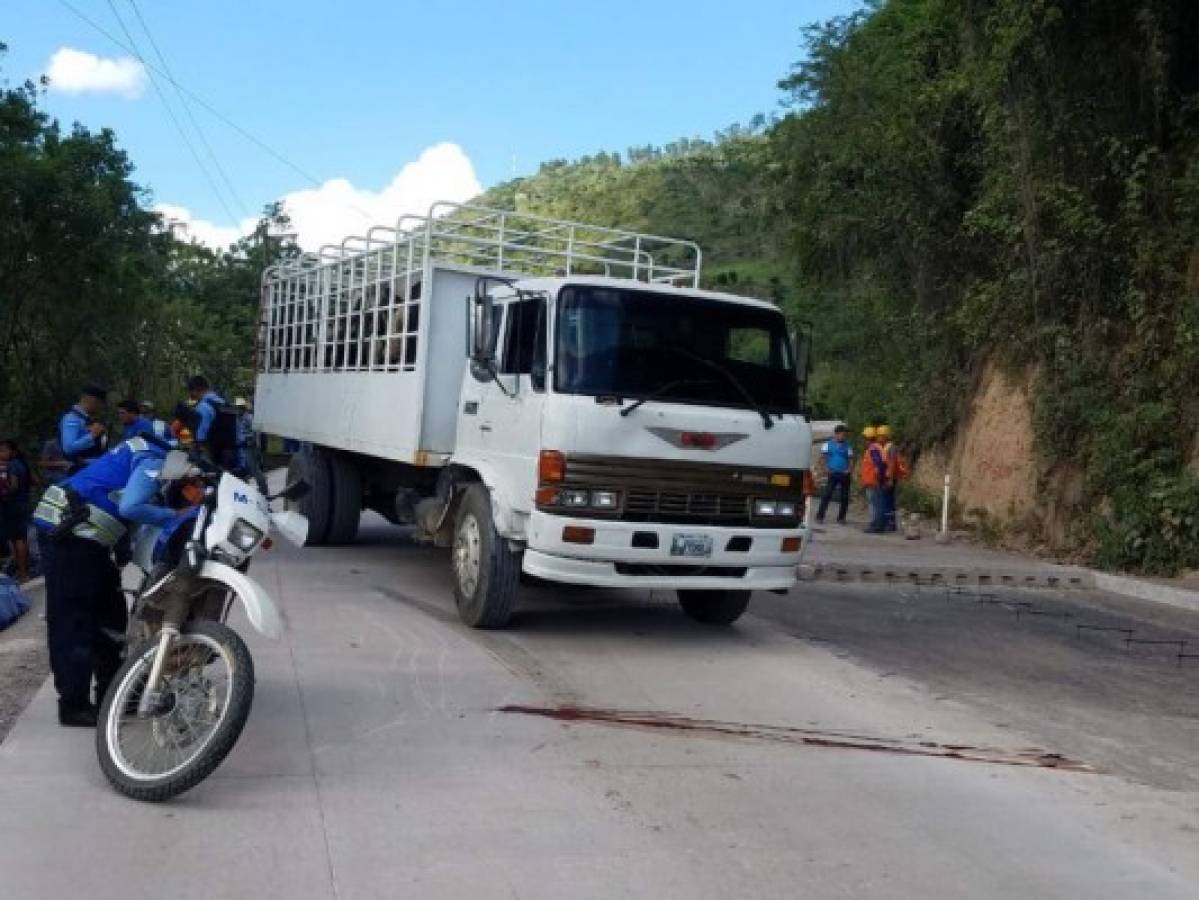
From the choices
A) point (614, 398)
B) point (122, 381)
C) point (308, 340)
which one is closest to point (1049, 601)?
point (614, 398)

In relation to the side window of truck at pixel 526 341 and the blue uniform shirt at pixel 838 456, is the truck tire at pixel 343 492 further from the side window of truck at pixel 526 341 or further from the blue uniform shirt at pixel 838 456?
the blue uniform shirt at pixel 838 456

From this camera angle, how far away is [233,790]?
5.15m

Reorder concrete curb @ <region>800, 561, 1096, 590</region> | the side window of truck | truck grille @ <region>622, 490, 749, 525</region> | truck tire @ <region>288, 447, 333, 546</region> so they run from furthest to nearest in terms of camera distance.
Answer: concrete curb @ <region>800, 561, 1096, 590</region>, truck tire @ <region>288, 447, 333, 546</region>, the side window of truck, truck grille @ <region>622, 490, 749, 525</region>

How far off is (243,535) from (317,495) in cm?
771

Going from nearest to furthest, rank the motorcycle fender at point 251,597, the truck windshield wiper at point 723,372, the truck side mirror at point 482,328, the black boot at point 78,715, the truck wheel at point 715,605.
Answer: the motorcycle fender at point 251,597 < the black boot at point 78,715 < the truck windshield wiper at point 723,372 < the truck side mirror at point 482,328 < the truck wheel at point 715,605

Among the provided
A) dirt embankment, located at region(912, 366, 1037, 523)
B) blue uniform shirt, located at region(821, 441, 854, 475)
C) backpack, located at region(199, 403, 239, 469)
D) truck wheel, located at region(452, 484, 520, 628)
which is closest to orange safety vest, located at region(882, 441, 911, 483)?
blue uniform shirt, located at region(821, 441, 854, 475)

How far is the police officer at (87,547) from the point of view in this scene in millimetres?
5484

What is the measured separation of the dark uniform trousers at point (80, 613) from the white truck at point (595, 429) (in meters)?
2.91

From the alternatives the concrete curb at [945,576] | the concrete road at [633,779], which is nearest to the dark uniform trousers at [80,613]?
the concrete road at [633,779]

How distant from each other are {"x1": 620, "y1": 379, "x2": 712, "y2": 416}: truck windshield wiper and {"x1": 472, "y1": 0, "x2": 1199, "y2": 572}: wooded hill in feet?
28.0

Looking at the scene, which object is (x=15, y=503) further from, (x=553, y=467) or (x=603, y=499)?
(x=603, y=499)

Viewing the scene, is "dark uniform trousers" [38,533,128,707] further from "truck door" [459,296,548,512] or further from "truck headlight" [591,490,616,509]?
"truck headlight" [591,490,616,509]

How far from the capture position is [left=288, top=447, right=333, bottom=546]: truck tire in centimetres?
1292

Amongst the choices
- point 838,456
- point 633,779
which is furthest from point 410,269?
point 838,456
